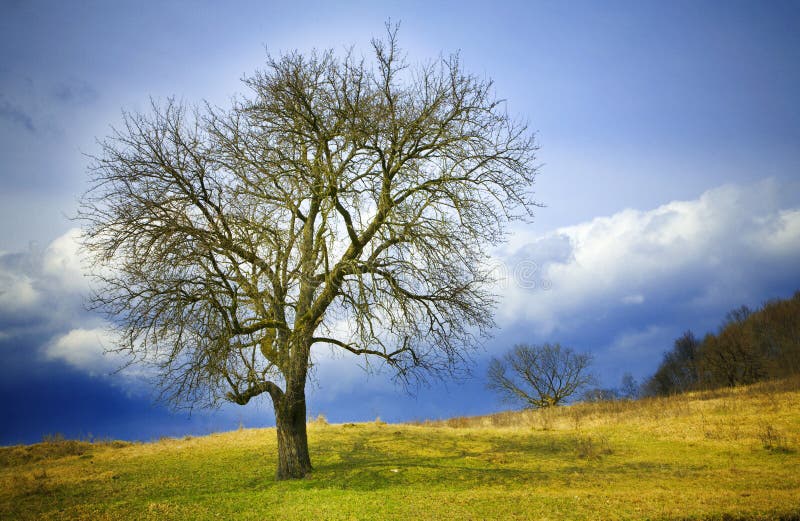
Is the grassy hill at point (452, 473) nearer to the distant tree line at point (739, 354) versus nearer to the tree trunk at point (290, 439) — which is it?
the tree trunk at point (290, 439)

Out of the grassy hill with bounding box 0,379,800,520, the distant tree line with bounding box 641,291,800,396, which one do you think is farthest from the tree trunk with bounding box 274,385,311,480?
the distant tree line with bounding box 641,291,800,396

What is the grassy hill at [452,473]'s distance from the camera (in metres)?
10.1

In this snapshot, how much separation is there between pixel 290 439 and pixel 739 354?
2034 inches

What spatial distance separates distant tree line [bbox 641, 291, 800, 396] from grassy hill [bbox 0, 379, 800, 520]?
83.6 ft

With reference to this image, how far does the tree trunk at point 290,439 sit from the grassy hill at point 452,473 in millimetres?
561

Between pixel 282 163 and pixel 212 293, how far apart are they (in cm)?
408

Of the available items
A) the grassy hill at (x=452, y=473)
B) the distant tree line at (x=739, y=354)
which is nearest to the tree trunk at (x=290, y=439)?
the grassy hill at (x=452, y=473)

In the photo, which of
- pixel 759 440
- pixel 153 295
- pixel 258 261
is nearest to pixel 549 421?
pixel 759 440

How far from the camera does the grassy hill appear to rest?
1008 centimetres

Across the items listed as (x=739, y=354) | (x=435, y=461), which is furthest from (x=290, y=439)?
(x=739, y=354)

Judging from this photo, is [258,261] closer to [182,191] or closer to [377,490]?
[182,191]

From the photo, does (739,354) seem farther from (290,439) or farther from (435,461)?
(290,439)

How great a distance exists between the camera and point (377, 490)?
1186 cm

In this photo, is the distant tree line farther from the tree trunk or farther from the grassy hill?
the tree trunk
